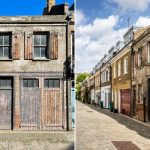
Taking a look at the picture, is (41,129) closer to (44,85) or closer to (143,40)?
(44,85)

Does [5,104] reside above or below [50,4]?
below

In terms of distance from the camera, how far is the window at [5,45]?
1284cm

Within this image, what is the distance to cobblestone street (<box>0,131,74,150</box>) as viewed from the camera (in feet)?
30.1

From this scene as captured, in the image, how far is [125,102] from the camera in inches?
814

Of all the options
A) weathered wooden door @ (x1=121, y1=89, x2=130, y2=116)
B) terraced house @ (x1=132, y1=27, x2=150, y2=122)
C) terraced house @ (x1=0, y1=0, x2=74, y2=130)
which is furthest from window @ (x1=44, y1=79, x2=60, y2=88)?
weathered wooden door @ (x1=121, y1=89, x2=130, y2=116)

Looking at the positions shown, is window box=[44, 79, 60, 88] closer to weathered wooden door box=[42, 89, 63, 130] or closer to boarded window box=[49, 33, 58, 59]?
weathered wooden door box=[42, 89, 63, 130]

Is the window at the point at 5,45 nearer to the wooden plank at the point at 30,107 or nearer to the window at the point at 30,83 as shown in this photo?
the window at the point at 30,83

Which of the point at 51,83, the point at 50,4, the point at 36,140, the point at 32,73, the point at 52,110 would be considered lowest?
the point at 36,140

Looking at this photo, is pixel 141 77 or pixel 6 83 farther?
pixel 141 77

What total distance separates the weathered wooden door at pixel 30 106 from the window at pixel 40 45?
920 millimetres

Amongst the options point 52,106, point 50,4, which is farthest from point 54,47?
point 50,4

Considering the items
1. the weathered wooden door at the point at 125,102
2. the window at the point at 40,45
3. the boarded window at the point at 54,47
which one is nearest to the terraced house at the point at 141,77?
the weathered wooden door at the point at 125,102

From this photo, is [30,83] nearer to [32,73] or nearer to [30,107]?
[32,73]

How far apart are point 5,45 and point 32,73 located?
4.21 ft
